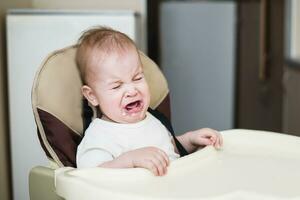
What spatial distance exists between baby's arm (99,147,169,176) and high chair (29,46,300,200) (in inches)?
0.7

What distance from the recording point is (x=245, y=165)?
126 cm

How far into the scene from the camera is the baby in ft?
4.29

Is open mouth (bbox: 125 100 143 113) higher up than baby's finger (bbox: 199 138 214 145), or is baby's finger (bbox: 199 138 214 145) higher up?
open mouth (bbox: 125 100 143 113)

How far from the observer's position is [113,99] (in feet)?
4.33

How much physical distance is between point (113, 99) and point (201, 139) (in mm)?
259

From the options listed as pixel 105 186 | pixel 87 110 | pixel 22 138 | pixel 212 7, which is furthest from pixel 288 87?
pixel 105 186

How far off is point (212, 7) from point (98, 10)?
1.05 m

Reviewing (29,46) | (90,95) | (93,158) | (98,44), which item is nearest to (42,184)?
(93,158)

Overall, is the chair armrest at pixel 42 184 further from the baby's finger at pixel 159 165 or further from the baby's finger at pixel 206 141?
the baby's finger at pixel 206 141

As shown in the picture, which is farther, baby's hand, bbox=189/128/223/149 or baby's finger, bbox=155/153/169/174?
baby's hand, bbox=189/128/223/149

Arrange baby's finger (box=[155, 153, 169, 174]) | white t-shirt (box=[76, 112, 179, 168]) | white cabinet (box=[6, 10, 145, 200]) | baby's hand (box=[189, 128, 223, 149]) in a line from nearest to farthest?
baby's finger (box=[155, 153, 169, 174]) → white t-shirt (box=[76, 112, 179, 168]) → baby's hand (box=[189, 128, 223, 149]) → white cabinet (box=[6, 10, 145, 200])

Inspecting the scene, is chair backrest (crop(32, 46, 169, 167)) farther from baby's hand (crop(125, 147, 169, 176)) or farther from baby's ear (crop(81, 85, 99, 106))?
baby's hand (crop(125, 147, 169, 176))

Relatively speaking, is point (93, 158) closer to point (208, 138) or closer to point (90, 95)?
point (90, 95)

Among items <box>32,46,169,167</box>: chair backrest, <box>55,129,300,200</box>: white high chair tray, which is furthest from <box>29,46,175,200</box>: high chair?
<box>55,129,300,200</box>: white high chair tray
